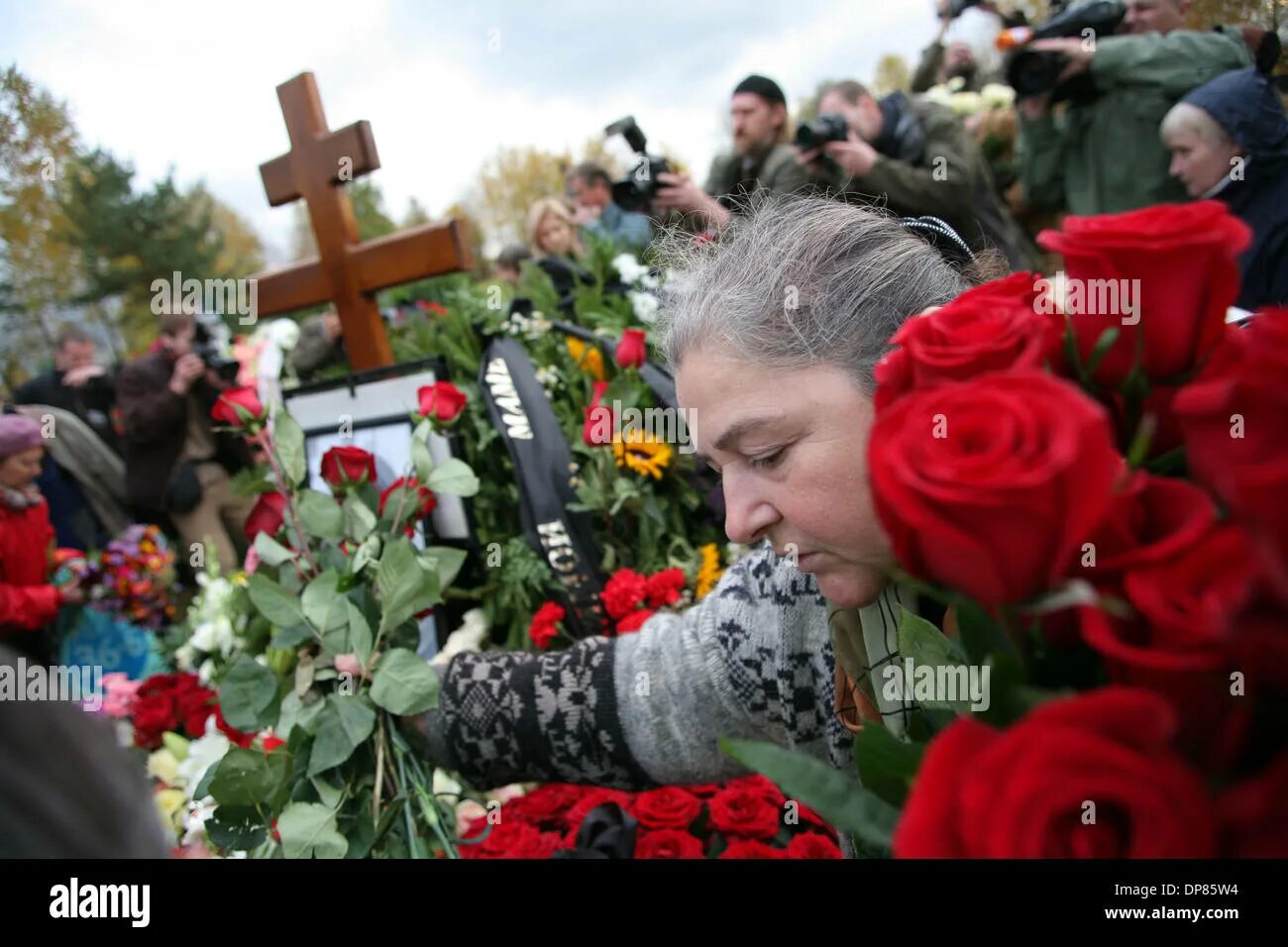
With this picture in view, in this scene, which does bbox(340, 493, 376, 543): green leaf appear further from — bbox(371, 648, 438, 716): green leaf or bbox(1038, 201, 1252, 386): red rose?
bbox(1038, 201, 1252, 386): red rose

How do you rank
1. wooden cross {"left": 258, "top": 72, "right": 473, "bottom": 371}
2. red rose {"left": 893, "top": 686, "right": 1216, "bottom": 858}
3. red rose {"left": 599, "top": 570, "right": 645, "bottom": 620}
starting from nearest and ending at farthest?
red rose {"left": 893, "top": 686, "right": 1216, "bottom": 858}
red rose {"left": 599, "top": 570, "right": 645, "bottom": 620}
wooden cross {"left": 258, "top": 72, "right": 473, "bottom": 371}

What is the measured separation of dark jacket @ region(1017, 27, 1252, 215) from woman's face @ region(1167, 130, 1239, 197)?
187mm

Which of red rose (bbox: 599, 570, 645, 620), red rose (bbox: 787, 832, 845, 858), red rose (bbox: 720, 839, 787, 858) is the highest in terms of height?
red rose (bbox: 599, 570, 645, 620)

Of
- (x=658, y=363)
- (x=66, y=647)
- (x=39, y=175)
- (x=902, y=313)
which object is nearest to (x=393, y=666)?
(x=902, y=313)

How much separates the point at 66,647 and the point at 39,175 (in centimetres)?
204

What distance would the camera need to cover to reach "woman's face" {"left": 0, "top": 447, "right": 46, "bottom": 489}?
3.41 m

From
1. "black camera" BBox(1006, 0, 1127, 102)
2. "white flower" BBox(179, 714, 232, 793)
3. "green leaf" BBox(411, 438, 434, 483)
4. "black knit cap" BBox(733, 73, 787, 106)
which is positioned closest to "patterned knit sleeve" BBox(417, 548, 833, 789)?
"green leaf" BBox(411, 438, 434, 483)

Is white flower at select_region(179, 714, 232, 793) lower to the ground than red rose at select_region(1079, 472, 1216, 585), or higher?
lower

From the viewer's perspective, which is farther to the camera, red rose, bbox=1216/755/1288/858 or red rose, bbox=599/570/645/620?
red rose, bbox=599/570/645/620

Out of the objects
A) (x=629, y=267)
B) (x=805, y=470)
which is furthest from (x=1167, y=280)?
(x=629, y=267)

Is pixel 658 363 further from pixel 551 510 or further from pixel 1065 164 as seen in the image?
pixel 1065 164

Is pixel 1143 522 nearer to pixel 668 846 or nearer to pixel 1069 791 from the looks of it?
pixel 1069 791

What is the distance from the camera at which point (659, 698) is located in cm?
145
